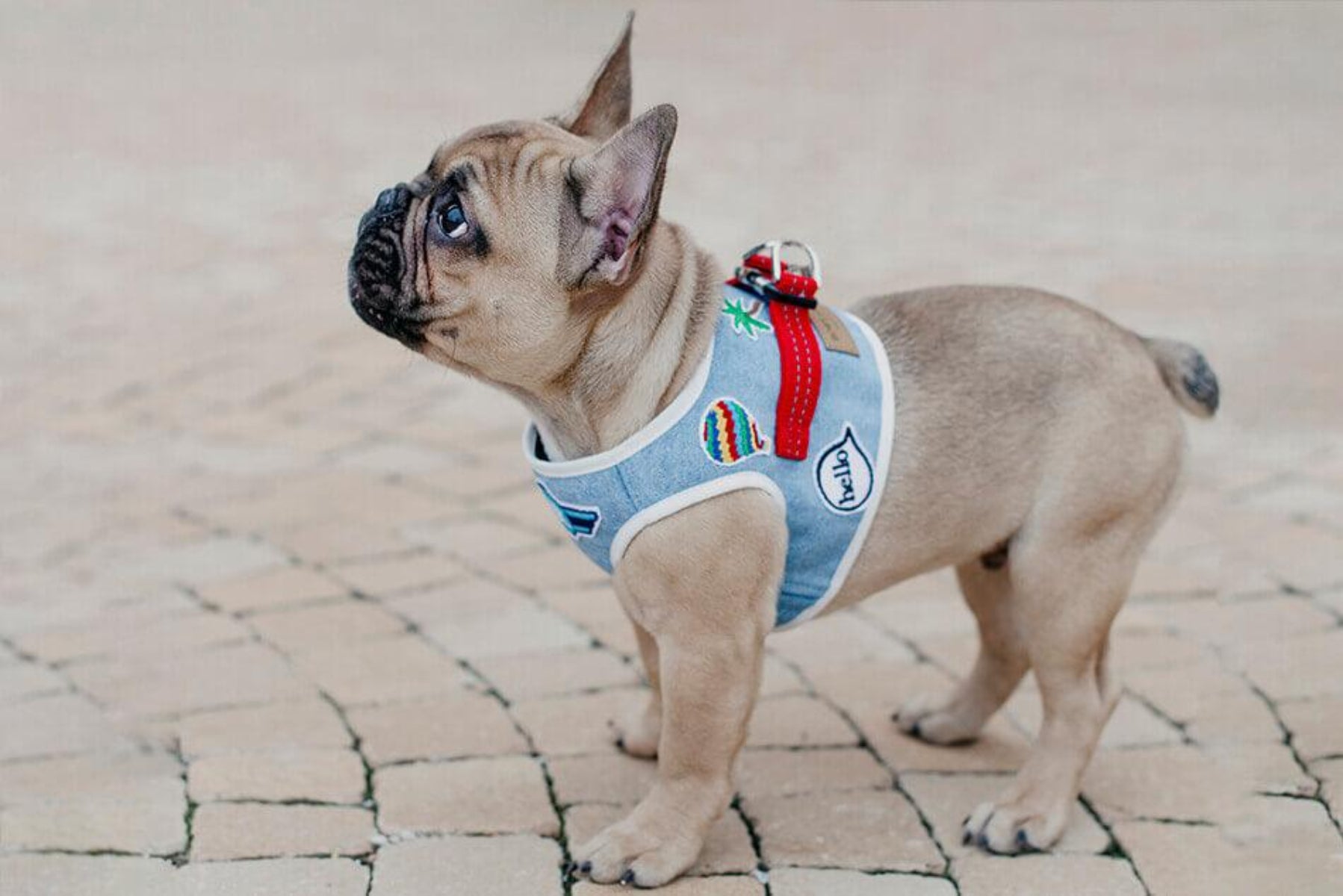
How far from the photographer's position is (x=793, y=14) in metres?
19.8

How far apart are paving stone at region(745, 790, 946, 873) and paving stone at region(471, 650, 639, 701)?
0.83 meters

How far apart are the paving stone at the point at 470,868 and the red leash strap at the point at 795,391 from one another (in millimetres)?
1087

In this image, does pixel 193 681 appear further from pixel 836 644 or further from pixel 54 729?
pixel 836 644

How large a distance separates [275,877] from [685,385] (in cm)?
142

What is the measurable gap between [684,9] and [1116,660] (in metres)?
15.7

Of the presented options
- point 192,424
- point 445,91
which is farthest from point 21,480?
point 445,91

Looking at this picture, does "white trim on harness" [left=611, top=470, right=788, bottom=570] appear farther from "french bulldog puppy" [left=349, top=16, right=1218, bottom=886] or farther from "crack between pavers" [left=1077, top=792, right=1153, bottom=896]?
"crack between pavers" [left=1077, top=792, right=1153, bottom=896]

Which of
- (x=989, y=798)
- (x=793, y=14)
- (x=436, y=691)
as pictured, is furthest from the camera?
(x=793, y=14)

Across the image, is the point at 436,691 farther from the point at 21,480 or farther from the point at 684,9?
the point at 684,9

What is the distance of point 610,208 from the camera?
3475 millimetres

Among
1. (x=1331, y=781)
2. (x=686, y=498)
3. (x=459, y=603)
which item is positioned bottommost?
(x=459, y=603)

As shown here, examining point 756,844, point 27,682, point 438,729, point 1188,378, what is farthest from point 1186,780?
point 27,682

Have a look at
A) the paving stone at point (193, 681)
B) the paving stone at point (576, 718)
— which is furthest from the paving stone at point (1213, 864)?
the paving stone at point (193, 681)

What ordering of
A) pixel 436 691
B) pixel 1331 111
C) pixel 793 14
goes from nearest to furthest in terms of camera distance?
pixel 436 691, pixel 1331 111, pixel 793 14
